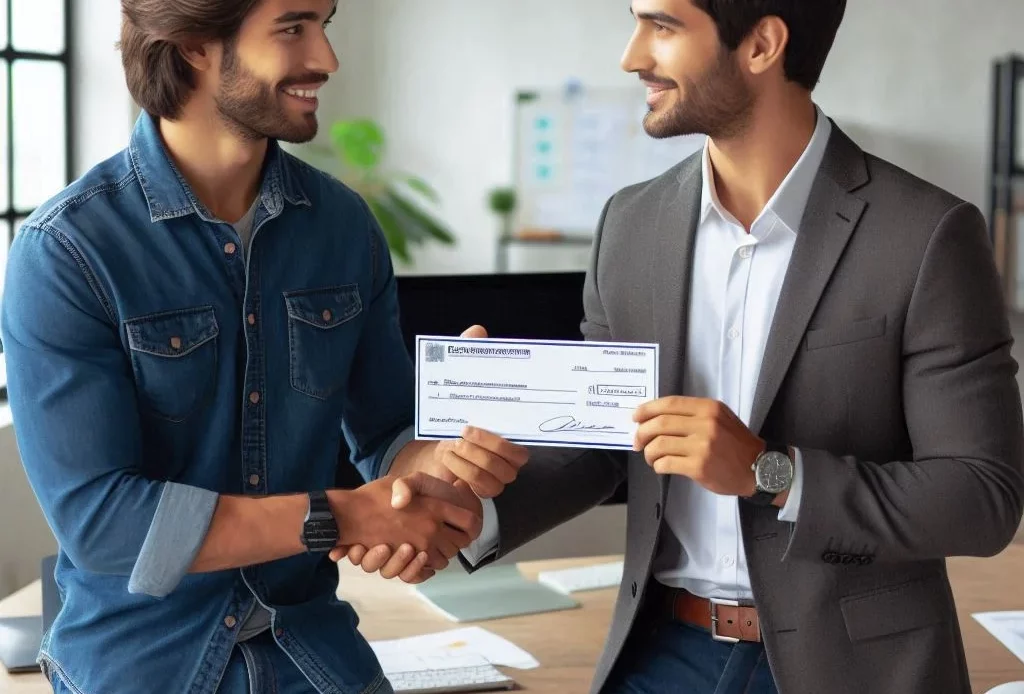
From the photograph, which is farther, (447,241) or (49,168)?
(447,241)

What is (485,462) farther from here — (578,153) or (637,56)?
(578,153)

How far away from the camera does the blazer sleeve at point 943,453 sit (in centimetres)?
147

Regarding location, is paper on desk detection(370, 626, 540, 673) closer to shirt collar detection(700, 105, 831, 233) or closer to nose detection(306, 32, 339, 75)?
shirt collar detection(700, 105, 831, 233)

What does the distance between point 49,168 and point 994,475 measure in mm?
2941

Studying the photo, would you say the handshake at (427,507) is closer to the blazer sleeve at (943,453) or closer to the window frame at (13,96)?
the blazer sleeve at (943,453)

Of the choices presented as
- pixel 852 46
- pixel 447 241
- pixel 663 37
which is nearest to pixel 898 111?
pixel 852 46

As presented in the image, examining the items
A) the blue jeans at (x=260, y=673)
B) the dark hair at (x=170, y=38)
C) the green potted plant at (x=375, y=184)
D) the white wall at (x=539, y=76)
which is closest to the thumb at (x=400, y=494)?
the blue jeans at (x=260, y=673)

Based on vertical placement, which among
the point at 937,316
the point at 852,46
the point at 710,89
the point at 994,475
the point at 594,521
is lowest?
the point at 594,521

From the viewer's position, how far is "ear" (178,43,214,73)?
5.06 feet

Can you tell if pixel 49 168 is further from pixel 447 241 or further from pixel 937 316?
pixel 937 316

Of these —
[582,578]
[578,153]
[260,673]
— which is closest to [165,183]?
[260,673]

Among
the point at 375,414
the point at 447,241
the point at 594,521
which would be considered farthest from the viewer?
the point at 447,241

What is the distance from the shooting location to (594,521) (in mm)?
2846

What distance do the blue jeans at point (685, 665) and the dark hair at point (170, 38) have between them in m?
0.90
